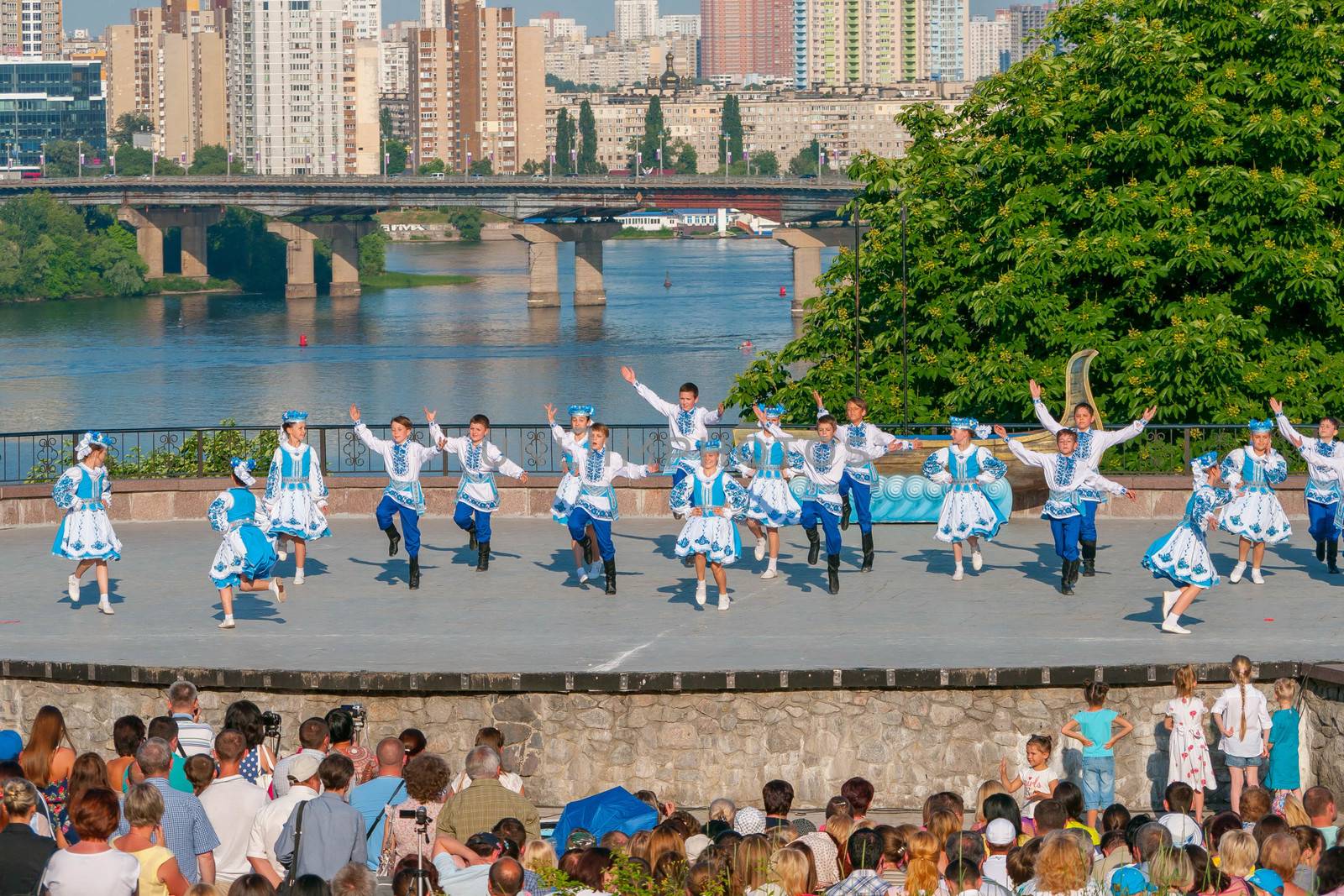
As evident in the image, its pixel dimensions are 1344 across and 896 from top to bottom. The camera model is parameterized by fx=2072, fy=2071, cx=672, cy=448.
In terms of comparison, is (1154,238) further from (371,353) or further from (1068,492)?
(371,353)

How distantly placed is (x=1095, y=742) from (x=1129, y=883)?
14.3 ft

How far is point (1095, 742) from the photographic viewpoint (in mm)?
14914

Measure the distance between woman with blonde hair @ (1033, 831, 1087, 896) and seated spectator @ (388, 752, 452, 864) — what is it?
10.6ft

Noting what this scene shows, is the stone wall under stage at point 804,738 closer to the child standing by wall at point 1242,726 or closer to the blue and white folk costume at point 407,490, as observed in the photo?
the child standing by wall at point 1242,726

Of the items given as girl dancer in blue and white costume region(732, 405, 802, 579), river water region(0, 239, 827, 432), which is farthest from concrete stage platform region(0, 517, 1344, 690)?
river water region(0, 239, 827, 432)

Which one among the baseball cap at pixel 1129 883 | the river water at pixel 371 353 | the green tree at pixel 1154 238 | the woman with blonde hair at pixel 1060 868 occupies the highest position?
the green tree at pixel 1154 238

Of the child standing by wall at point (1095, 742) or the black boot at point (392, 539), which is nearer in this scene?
the child standing by wall at point (1095, 742)

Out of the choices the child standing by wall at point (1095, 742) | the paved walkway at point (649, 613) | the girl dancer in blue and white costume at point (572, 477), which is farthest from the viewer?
the girl dancer in blue and white costume at point (572, 477)

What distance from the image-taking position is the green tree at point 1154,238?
28.1 metres

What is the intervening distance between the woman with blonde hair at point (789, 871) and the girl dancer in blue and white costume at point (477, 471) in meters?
11.5

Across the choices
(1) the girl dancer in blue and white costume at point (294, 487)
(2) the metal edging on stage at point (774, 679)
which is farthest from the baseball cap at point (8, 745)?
(1) the girl dancer in blue and white costume at point (294, 487)

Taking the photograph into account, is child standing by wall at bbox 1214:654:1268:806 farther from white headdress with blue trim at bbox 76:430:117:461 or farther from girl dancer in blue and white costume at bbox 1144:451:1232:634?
white headdress with blue trim at bbox 76:430:117:461

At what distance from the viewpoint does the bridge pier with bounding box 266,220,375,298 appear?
142875mm

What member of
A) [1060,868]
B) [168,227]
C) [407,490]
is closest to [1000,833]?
[1060,868]
